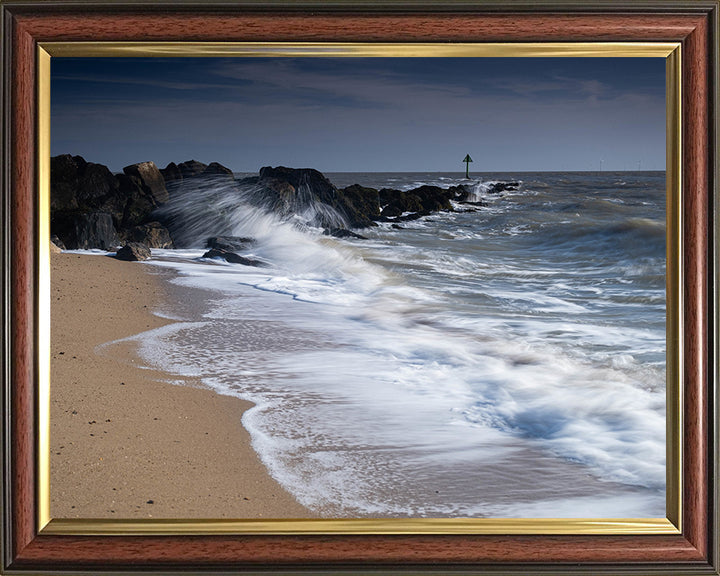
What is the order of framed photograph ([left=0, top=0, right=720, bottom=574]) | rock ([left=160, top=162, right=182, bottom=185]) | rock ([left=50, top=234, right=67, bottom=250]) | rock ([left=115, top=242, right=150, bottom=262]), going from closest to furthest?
framed photograph ([left=0, top=0, right=720, bottom=574]) → rock ([left=50, top=234, right=67, bottom=250]) → rock ([left=160, top=162, right=182, bottom=185]) → rock ([left=115, top=242, right=150, bottom=262])

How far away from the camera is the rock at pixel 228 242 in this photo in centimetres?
208

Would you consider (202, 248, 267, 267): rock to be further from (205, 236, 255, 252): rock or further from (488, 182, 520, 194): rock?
(488, 182, 520, 194): rock

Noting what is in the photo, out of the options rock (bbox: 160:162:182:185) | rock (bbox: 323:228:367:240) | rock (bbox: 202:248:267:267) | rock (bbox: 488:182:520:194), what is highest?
rock (bbox: 160:162:182:185)

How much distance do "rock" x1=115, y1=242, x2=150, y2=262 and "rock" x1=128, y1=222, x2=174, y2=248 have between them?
0.5 inches

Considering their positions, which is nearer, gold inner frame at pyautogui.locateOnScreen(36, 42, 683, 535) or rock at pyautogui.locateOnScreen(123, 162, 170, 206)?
gold inner frame at pyautogui.locateOnScreen(36, 42, 683, 535)

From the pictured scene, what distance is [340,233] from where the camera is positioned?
78.5 inches

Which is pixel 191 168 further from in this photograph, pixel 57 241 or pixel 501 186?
pixel 501 186

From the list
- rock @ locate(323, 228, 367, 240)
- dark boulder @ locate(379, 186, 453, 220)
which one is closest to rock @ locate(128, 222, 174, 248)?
rock @ locate(323, 228, 367, 240)

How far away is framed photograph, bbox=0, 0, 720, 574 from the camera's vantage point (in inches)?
66.6

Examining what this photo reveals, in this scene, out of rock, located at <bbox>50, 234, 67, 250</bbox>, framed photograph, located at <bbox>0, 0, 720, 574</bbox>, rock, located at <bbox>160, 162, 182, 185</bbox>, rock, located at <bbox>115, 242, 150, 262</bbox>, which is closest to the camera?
framed photograph, located at <bbox>0, 0, 720, 574</bbox>

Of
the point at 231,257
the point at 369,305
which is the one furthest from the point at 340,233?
the point at 231,257

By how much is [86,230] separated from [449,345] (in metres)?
1.06

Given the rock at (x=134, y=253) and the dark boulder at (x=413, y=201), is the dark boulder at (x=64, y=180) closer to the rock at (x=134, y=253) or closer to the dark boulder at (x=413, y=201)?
the rock at (x=134, y=253)

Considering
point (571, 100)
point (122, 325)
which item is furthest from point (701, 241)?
point (122, 325)
